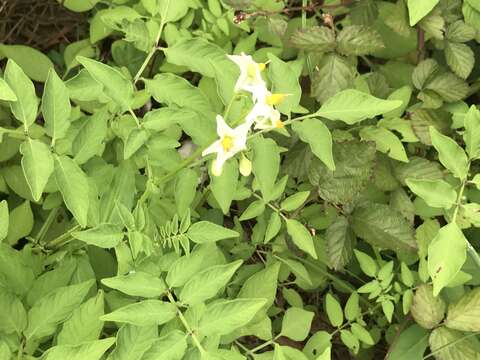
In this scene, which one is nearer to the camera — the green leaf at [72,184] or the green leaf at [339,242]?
the green leaf at [72,184]

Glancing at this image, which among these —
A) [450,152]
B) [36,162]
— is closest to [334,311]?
[450,152]

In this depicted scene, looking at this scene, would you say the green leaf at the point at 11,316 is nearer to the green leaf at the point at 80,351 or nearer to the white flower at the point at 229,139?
the green leaf at the point at 80,351

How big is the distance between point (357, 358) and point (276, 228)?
0.66 meters

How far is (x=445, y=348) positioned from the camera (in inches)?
63.6

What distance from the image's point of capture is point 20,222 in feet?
5.50

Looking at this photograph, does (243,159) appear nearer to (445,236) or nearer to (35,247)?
(445,236)

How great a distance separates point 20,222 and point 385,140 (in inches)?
39.5

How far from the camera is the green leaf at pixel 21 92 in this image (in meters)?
1.11

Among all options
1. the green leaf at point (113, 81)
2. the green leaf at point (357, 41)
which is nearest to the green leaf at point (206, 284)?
the green leaf at point (113, 81)

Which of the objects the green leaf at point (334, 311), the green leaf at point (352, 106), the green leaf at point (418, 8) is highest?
the green leaf at point (418, 8)

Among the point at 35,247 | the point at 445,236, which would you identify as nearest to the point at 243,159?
the point at 445,236

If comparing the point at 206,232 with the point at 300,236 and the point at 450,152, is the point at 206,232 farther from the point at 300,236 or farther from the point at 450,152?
the point at 450,152

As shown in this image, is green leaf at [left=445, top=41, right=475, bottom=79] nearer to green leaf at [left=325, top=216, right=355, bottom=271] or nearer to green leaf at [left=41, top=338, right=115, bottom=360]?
green leaf at [left=325, top=216, right=355, bottom=271]

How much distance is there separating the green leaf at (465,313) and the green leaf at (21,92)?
1155mm
